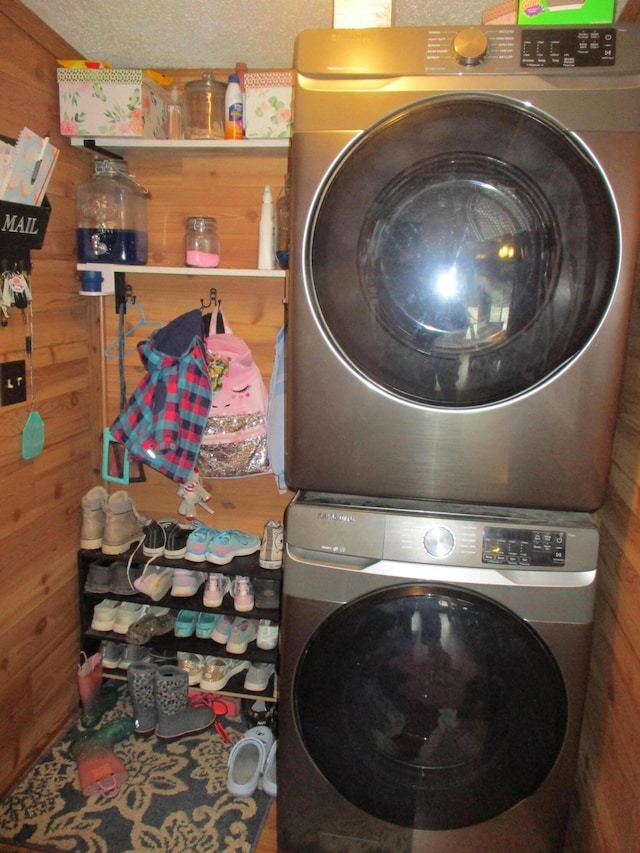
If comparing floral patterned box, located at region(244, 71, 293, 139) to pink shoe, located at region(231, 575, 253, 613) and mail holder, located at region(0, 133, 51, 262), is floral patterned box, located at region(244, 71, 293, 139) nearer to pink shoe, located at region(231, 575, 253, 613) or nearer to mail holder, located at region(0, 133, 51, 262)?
mail holder, located at region(0, 133, 51, 262)

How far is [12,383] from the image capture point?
1.46 m

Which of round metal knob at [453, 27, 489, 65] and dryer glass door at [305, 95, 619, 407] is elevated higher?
round metal knob at [453, 27, 489, 65]

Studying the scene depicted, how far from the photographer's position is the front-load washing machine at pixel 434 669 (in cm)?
103

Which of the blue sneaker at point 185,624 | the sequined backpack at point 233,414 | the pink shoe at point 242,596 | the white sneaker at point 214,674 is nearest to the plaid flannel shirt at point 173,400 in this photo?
the sequined backpack at point 233,414

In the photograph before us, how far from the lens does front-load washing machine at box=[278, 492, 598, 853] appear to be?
1.03m

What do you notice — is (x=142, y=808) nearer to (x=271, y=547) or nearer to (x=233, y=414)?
(x=271, y=547)

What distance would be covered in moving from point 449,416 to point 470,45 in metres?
0.61

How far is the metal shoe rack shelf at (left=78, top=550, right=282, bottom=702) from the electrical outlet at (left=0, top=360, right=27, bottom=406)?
22.8 inches

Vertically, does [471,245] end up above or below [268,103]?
below

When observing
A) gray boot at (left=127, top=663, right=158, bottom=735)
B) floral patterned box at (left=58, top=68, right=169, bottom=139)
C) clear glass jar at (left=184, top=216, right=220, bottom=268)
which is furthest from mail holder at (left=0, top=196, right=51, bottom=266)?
gray boot at (left=127, top=663, right=158, bottom=735)

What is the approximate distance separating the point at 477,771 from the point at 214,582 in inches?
37.0

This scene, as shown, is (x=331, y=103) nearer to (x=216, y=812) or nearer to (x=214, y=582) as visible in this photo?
(x=214, y=582)

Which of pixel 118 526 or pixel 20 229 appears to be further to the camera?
pixel 118 526

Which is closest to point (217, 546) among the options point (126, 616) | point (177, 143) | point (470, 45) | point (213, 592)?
point (213, 592)
